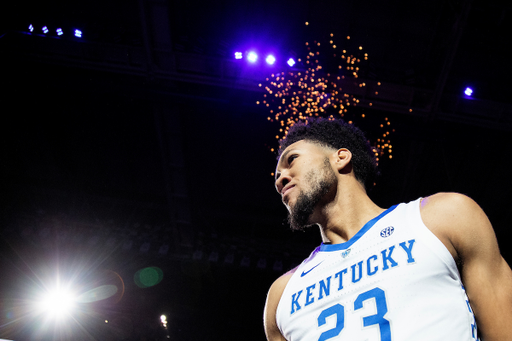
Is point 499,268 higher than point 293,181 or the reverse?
the reverse

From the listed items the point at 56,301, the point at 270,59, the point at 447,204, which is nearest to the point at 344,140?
the point at 447,204

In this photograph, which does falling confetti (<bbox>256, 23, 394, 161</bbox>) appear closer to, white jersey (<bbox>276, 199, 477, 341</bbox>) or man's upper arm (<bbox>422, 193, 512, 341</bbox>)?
white jersey (<bbox>276, 199, 477, 341</bbox>)

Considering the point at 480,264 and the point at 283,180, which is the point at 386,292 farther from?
the point at 283,180

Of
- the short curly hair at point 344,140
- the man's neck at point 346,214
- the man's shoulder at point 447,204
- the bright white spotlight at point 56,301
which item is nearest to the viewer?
the man's shoulder at point 447,204

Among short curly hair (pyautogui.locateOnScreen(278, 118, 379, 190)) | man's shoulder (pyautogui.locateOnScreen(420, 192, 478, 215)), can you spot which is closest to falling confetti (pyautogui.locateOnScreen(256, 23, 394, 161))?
short curly hair (pyautogui.locateOnScreen(278, 118, 379, 190))

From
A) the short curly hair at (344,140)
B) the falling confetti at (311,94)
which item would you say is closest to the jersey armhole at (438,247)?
the short curly hair at (344,140)

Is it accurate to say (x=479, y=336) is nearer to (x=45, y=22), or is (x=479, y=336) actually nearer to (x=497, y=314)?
(x=497, y=314)

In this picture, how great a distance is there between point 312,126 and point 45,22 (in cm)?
804

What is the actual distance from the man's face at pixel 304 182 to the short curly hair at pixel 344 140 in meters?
0.29

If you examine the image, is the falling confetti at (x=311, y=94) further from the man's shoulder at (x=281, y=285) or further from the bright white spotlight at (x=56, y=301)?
the bright white spotlight at (x=56, y=301)

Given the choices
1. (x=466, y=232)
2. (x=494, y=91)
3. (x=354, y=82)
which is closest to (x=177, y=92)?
(x=354, y=82)

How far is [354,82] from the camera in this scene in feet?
18.9

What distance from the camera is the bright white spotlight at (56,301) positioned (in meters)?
9.27

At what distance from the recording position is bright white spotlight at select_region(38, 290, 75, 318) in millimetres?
9273
